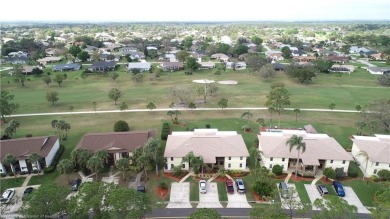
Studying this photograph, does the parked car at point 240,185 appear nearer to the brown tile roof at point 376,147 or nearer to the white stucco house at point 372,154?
the white stucco house at point 372,154

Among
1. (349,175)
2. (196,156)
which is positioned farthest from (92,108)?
(349,175)

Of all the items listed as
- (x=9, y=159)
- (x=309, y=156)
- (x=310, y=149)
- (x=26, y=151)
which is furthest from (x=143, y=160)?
(x=310, y=149)

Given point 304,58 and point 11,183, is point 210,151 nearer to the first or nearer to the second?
point 11,183

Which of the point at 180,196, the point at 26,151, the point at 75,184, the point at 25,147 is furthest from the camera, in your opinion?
the point at 25,147

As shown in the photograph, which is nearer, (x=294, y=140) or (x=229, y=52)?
(x=294, y=140)

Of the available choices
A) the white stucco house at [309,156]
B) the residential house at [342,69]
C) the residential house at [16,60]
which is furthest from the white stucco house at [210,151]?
the residential house at [16,60]

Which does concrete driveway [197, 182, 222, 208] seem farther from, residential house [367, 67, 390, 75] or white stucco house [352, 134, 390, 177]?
residential house [367, 67, 390, 75]

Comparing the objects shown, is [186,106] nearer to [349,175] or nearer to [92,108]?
[92,108]
